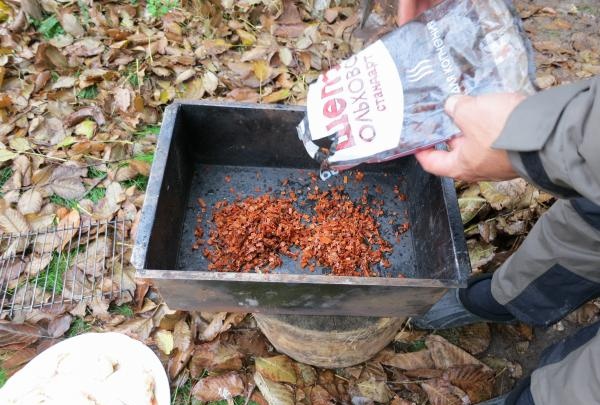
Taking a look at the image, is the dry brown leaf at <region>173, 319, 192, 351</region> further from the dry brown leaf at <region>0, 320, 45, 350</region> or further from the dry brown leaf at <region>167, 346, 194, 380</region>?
the dry brown leaf at <region>0, 320, 45, 350</region>

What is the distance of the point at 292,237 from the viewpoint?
5.43 ft

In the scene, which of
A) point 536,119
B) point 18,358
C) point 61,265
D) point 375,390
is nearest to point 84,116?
point 61,265

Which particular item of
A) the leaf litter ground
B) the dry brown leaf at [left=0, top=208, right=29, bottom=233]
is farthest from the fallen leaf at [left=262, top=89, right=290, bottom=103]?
the dry brown leaf at [left=0, top=208, right=29, bottom=233]

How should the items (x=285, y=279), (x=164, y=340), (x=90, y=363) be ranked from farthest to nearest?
(x=164, y=340), (x=90, y=363), (x=285, y=279)

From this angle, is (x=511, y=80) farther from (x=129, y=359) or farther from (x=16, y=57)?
(x=16, y=57)

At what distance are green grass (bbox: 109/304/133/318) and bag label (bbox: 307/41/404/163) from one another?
1205mm

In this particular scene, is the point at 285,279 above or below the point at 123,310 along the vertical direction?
above

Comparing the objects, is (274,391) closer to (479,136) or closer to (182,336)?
(182,336)

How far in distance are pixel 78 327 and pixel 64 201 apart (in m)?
0.67

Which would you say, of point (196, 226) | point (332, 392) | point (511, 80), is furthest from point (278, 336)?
point (511, 80)

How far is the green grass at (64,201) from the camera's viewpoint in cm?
224

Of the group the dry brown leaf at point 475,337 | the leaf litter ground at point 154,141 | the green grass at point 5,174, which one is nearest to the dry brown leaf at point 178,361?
the leaf litter ground at point 154,141

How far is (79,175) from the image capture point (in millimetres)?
2293

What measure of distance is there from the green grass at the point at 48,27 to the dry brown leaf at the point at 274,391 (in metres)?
2.40
